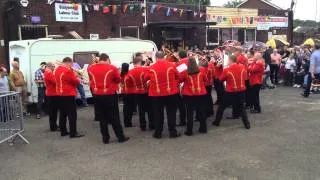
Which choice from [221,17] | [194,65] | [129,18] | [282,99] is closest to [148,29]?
[129,18]

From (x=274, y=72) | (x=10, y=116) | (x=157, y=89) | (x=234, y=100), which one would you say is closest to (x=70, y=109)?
(x=10, y=116)

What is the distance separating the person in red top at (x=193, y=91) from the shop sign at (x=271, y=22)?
22.3 m

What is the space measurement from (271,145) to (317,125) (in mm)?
2271

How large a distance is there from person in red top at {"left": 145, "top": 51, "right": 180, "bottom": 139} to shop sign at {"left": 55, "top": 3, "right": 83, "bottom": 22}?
457 inches

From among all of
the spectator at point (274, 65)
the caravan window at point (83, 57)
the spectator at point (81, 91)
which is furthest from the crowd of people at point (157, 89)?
the spectator at point (274, 65)

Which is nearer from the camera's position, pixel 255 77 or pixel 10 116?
pixel 10 116

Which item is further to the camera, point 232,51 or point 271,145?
point 232,51

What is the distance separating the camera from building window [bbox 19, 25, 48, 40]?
1883cm

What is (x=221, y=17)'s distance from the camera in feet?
92.4

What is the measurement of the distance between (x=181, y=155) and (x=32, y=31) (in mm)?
13200

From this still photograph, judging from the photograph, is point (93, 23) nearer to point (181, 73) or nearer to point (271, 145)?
point (181, 73)

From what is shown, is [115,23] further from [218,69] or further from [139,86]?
[139,86]

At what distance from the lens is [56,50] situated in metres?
14.0

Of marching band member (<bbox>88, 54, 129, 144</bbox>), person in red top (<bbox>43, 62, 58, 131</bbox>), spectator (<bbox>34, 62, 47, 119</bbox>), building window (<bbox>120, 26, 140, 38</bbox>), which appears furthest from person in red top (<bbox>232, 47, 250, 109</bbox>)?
building window (<bbox>120, 26, 140, 38</bbox>)
